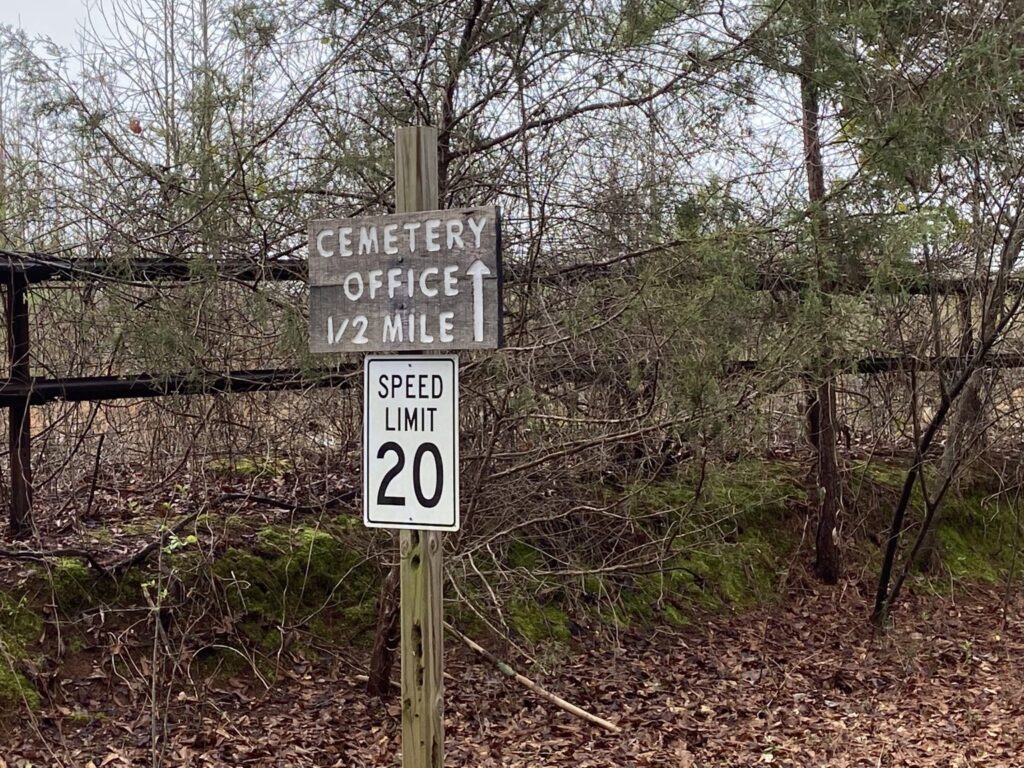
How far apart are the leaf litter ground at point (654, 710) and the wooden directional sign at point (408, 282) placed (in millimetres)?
2621

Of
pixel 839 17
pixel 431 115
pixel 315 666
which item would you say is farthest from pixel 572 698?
pixel 839 17

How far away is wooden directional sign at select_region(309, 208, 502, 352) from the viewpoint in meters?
3.06

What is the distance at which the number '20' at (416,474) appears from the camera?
3090mm

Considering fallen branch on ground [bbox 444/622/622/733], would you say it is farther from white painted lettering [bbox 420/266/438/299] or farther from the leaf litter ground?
white painted lettering [bbox 420/266/438/299]

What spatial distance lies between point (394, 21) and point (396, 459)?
330cm

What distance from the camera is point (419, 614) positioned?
3.27m

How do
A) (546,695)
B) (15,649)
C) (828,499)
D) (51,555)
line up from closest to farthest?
1. (15,649)
2. (51,555)
3. (546,695)
4. (828,499)

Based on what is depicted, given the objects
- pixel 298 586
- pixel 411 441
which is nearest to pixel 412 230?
pixel 411 441

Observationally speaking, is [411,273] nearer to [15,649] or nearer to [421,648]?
[421,648]

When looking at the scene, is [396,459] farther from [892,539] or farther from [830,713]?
[892,539]

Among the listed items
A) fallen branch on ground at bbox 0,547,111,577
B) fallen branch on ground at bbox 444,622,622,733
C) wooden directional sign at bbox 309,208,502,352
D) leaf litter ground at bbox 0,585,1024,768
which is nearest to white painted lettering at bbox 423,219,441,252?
wooden directional sign at bbox 309,208,502,352

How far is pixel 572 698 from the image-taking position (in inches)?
254

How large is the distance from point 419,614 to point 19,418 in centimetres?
361

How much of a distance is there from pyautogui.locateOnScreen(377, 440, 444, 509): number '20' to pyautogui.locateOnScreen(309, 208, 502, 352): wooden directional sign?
12.5 inches
